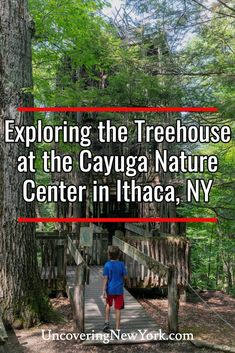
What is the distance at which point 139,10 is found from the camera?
10.6m

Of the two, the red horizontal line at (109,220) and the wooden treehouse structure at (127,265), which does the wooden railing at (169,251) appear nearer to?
the wooden treehouse structure at (127,265)

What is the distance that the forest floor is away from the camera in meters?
5.98

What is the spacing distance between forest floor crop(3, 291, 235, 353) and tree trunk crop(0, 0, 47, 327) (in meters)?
0.51

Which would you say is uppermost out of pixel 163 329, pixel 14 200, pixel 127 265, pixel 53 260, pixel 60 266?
pixel 14 200

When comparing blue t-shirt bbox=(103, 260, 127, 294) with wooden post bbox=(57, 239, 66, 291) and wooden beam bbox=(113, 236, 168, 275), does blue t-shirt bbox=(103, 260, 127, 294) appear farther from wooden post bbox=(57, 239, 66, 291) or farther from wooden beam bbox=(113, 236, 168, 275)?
wooden post bbox=(57, 239, 66, 291)

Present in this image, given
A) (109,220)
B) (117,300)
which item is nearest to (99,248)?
(117,300)

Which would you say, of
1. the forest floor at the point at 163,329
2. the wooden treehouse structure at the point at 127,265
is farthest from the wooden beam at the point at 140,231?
the forest floor at the point at 163,329

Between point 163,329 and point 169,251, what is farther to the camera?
point 169,251

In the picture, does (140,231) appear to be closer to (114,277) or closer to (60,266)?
(60,266)

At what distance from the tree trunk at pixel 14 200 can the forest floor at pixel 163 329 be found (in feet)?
1.66

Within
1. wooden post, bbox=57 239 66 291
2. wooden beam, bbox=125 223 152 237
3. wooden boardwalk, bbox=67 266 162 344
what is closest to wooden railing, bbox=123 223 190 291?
wooden beam, bbox=125 223 152 237

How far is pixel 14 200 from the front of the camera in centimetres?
714

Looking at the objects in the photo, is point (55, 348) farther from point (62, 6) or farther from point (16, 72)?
point (62, 6)

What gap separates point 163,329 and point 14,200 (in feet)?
12.4
